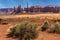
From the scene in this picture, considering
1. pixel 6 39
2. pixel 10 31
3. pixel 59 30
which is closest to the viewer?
pixel 6 39

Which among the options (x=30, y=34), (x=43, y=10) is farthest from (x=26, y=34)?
(x=43, y=10)

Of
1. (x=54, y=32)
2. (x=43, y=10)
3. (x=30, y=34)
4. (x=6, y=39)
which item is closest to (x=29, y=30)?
(x=30, y=34)

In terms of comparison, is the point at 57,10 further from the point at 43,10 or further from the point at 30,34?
Answer: the point at 30,34

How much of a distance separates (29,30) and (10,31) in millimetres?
4893

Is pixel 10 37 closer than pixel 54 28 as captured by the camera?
Yes

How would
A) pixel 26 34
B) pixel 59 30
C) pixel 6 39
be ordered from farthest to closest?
pixel 59 30 → pixel 6 39 → pixel 26 34

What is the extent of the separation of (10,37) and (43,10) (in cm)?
9834

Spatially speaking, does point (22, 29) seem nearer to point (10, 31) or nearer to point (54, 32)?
point (10, 31)

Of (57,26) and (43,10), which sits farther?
(43,10)

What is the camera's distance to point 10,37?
906 inches

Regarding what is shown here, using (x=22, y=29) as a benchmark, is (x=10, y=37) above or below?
below

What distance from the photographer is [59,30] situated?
26.4 m

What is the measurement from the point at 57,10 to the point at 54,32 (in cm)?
9721

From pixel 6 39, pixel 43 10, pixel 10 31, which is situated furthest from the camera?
pixel 43 10
